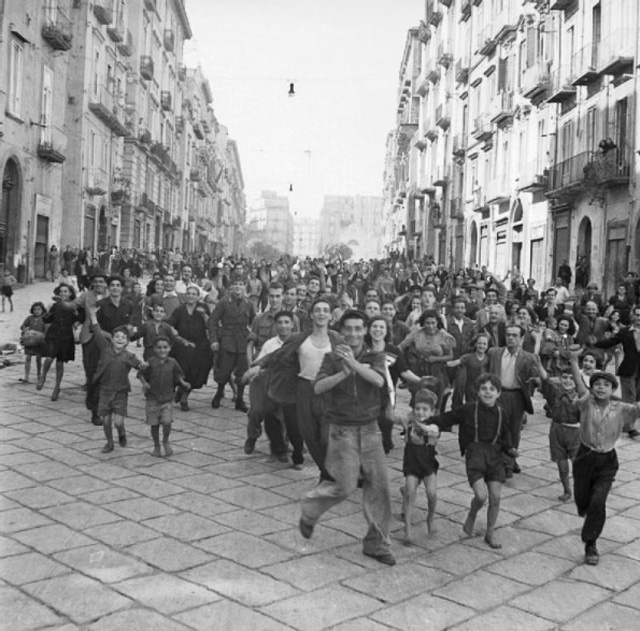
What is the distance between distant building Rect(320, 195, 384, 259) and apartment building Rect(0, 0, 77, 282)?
112406mm

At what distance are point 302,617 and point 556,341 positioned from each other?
5738 millimetres

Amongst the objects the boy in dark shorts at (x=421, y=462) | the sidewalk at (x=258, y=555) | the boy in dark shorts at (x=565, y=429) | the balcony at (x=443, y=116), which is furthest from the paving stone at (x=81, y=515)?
the balcony at (x=443, y=116)

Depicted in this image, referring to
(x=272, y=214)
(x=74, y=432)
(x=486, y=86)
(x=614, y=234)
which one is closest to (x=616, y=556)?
(x=74, y=432)

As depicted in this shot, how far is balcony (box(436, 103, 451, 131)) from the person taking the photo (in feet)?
128

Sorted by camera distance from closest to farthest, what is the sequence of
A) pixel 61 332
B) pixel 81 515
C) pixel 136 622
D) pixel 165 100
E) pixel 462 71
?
pixel 136 622 → pixel 81 515 → pixel 61 332 → pixel 462 71 → pixel 165 100

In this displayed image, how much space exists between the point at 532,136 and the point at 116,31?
54.9ft

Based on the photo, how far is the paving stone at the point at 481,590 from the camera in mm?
4406

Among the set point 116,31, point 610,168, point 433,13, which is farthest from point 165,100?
point 610,168

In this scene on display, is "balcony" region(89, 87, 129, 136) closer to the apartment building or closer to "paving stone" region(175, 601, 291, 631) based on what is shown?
the apartment building

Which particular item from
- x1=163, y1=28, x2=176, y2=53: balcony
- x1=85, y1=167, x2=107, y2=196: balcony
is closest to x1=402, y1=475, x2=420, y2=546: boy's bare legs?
x1=85, y1=167, x2=107, y2=196: balcony

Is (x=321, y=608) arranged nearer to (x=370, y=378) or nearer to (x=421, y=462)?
(x=370, y=378)

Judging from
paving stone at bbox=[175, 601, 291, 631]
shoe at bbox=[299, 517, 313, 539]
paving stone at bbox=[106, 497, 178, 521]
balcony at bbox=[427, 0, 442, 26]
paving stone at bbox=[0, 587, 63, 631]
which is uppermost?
balcony at bbox=[427, 0, 442, 26]

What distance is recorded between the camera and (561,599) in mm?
4488

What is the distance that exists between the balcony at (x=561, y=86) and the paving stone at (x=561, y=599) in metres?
21.0
